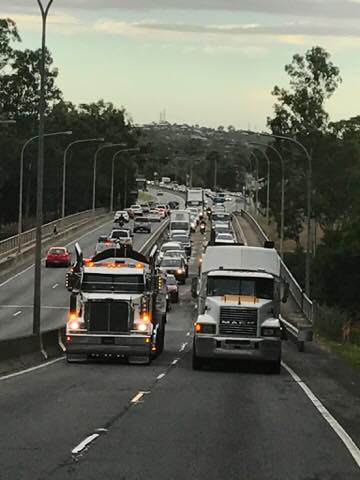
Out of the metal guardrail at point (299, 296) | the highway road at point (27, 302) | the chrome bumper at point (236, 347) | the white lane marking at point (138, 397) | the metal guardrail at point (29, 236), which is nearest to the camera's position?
→ the white lane marking at point (138, 397)

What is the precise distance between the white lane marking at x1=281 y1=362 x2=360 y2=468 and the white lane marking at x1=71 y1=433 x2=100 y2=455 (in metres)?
3.44

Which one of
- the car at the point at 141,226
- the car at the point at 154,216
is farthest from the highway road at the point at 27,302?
the car at the point at 154,216

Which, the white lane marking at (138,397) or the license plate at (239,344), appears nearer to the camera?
the white lane marking at (138,397)

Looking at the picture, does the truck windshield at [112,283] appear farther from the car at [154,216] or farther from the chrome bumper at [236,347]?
the car at [154,216]

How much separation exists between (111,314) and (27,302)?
116 ft

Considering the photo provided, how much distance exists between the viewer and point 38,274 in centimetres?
3447

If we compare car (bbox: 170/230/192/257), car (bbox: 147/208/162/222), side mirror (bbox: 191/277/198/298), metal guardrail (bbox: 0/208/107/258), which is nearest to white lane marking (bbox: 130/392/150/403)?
side mirror (bbox: 191/277/198/298)

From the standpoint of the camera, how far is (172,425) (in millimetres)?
17594

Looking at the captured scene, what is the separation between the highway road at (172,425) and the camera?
13.4m

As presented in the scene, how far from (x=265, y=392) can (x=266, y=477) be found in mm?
11553

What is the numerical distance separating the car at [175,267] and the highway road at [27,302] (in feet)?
22.5

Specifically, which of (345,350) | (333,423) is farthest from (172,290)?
(333,423)

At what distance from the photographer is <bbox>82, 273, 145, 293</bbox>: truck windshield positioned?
1224 inches

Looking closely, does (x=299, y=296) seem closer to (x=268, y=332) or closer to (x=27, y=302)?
(x=27, y=302)
